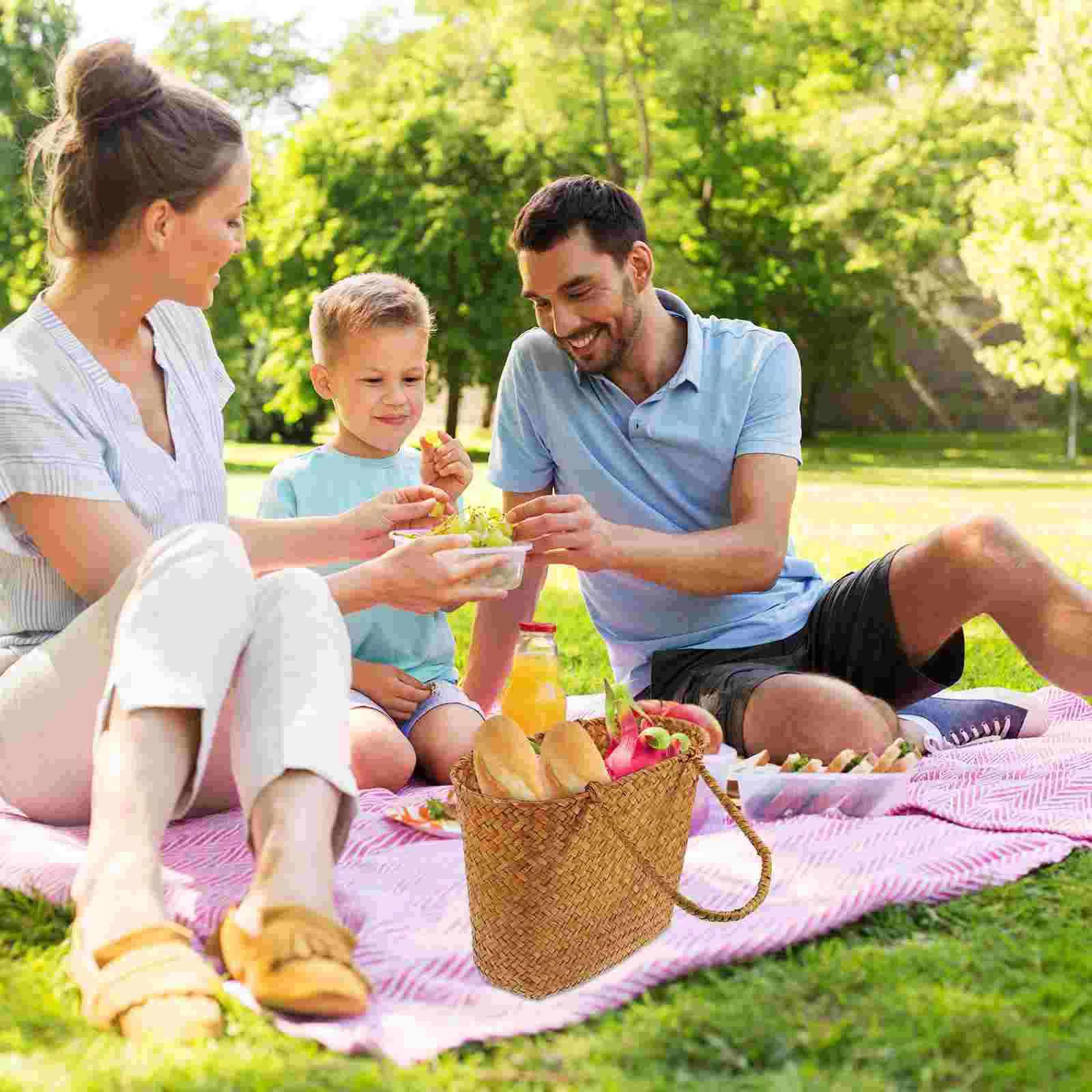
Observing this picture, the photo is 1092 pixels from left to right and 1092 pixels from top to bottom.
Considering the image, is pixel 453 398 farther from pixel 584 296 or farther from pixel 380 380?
pixel 584 296

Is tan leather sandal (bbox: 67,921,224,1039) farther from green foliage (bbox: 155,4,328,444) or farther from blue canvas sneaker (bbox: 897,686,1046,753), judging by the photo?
green foliage (bbox: 155,4,328,444)

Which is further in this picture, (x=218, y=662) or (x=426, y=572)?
(x=426, y=572)

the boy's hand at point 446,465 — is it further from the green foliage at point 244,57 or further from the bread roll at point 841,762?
the green foliage at point 244,57

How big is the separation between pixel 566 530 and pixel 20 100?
1824 centimetres

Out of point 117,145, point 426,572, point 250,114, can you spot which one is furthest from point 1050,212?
point 250,114

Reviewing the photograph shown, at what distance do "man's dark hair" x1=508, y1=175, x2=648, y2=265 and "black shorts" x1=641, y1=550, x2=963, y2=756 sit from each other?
101 centimetres

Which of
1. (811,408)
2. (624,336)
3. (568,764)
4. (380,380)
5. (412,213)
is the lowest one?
(811,408)

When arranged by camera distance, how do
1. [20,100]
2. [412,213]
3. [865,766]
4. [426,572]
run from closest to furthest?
[426,572]
[865,766]
[20,100]
[412,213]

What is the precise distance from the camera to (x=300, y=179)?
955 inches

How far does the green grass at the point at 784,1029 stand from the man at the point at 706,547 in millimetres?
745

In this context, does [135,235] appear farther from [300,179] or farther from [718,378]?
[300,179]

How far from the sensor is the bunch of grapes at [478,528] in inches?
118

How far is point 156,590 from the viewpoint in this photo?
2129 millimetres

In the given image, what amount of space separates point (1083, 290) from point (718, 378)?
17785 mm
